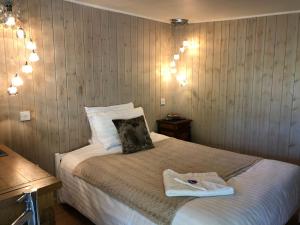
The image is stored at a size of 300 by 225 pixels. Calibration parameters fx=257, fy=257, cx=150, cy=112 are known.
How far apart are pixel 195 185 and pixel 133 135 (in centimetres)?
114

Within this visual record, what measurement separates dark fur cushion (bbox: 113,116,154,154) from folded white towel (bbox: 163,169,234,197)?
2.49 feet

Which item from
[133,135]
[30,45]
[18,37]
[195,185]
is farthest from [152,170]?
[18,37]

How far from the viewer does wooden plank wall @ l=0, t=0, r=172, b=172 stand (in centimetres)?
249

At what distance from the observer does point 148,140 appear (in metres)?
2.98

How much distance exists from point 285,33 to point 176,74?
5.32ft

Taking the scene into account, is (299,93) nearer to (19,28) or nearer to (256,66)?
(256,66)

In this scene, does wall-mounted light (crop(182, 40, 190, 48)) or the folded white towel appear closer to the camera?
the folded white towel

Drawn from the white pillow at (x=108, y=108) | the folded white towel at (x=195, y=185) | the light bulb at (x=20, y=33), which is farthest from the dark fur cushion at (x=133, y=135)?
the light bulb at (x=20, y=33)

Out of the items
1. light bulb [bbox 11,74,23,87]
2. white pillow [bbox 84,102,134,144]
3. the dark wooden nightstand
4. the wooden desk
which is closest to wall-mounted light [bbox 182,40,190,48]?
the dark wooden nightstand

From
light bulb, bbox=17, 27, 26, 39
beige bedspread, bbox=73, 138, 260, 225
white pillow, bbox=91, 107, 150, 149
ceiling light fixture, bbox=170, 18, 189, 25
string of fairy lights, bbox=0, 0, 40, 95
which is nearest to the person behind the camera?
beige bedspread, bbox=73, 138, 260, 225

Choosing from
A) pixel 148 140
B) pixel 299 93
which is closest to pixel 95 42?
pixel 148 140

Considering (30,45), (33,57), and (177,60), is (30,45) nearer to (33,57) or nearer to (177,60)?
(33,57)

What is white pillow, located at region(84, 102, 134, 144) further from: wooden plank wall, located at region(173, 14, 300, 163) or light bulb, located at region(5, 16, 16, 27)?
wooden plank wall, located at region(173, 14, 300, 163)

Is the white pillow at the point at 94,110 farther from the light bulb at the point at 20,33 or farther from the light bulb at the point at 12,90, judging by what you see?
the light bulb at the point at 20,33
